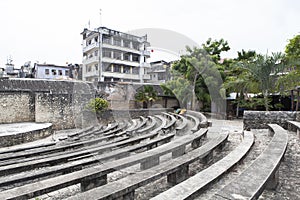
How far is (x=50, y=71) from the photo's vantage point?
93.0 feet

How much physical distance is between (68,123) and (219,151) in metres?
12.0

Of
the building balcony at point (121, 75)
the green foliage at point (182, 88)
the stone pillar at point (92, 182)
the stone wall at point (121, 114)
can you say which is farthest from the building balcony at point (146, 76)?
the stone pillar at point (92, 182)

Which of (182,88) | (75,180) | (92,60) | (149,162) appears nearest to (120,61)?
(92,60)

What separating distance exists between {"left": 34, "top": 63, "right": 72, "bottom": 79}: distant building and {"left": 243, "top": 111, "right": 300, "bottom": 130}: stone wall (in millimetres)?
25079

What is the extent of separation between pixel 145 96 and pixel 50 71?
62.6 ft

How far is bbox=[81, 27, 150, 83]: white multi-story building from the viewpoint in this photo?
24.5m

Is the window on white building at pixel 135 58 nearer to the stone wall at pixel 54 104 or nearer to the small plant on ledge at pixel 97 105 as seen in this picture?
the stone wall at pixel 54 104

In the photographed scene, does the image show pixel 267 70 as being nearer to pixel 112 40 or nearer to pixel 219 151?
pixel 219 151

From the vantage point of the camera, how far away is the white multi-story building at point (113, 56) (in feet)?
80.3

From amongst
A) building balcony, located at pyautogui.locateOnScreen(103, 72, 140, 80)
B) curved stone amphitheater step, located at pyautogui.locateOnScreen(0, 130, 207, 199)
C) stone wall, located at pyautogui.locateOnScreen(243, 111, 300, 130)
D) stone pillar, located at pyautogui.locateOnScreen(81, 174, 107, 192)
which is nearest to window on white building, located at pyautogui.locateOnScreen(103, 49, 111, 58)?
building balcony, located at pyautogui.locateOnScreen(103, 72, 140, 80)

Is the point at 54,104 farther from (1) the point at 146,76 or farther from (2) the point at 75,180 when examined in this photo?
(1) the point at 146,76

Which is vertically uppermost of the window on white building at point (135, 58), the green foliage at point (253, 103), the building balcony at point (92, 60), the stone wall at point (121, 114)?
the window on white building at point (135, 58)

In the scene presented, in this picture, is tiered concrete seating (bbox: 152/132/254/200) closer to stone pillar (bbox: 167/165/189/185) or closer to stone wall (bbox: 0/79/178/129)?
stone pillar (bbox: 167/165/189/185)

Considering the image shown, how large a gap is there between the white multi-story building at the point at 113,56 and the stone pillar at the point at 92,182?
2274cm
